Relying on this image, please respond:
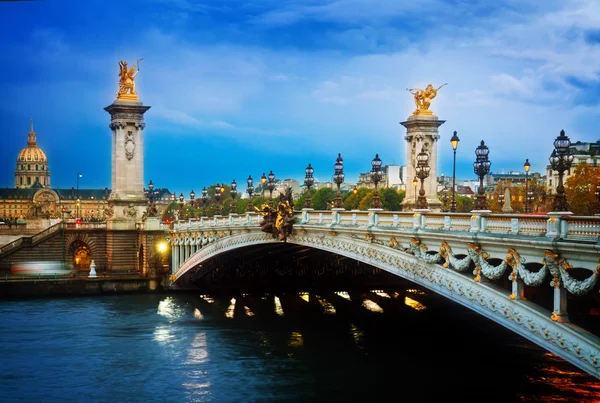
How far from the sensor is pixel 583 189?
56188 mm

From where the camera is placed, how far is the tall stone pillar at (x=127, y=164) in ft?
221

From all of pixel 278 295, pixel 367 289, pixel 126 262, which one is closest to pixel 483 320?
pixel 367 289

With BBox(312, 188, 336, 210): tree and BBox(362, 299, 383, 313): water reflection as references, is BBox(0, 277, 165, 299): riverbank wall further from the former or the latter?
BBox(312, 188, 336, 210): tree

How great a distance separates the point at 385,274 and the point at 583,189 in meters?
14.2

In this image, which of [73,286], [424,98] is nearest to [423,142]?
[424,98]

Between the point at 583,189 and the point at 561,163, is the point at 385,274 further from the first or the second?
the point at 561,163

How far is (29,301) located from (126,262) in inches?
560

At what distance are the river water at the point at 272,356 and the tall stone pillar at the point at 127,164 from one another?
1714cm

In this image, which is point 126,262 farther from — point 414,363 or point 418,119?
point 414,363

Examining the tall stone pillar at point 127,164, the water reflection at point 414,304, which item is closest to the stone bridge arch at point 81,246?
the tall stone pillar at point 127,164

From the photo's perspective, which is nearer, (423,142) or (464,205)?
(423,142)

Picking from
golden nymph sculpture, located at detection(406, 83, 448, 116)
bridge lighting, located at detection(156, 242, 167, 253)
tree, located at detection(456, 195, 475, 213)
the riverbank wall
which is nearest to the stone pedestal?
golden nymph sculpture, located at detection(406, 83, 448, 116)

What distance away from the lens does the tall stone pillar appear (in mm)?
67500

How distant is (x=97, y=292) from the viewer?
55594mm
